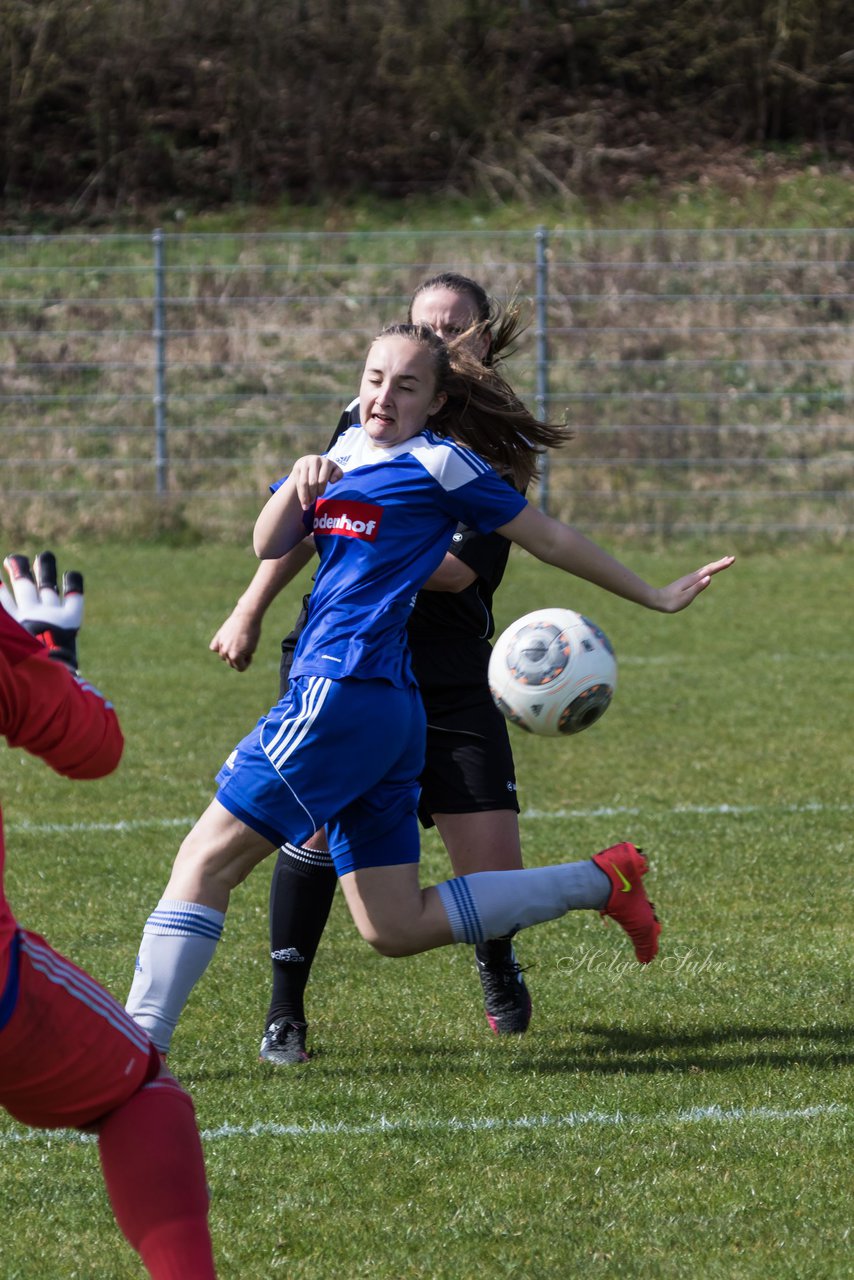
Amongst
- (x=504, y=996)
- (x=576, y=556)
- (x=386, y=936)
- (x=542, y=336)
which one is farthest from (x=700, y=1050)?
(x=542, y=336)

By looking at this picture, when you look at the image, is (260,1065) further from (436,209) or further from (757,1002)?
(436,209)

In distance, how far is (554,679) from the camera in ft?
15.3

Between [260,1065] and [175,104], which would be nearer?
[260,1065]

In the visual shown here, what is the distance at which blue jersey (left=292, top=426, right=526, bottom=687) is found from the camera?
12.3 ft

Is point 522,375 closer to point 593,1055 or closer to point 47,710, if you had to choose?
point 593,1055

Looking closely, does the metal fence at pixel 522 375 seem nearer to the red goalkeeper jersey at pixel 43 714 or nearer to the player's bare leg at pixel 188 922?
the player's bare leg at pixel 188 922

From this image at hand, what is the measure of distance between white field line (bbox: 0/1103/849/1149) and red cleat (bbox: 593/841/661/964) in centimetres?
52

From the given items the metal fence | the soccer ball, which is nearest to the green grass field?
the soccer ball

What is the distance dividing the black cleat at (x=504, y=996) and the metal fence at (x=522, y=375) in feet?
35.7

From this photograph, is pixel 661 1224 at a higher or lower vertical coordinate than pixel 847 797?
higher

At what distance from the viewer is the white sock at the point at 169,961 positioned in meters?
3.65

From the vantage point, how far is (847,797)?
6973mm

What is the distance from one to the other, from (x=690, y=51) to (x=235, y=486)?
12583 millimetres

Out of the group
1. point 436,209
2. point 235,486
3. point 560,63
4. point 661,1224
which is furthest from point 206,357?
point 661,1224
